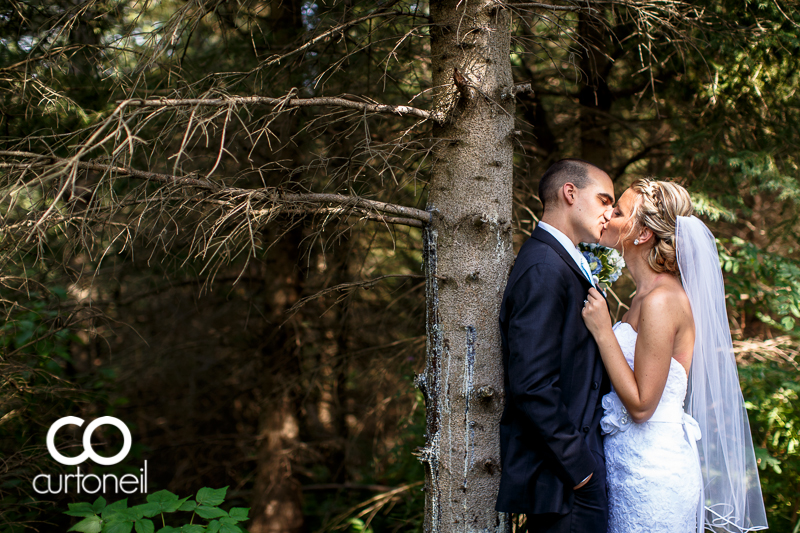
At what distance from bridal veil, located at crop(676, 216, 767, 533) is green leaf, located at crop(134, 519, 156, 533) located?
2.75 metres

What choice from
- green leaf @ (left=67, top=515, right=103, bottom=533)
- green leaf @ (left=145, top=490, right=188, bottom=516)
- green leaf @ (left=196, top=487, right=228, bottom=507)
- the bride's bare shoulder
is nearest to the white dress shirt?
the bride's bare shoulder

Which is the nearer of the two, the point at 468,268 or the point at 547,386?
the point at 547,386

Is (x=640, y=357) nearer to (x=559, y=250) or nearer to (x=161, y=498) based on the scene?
(x=559, y=250)

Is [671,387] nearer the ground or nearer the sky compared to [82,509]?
nearer the sky

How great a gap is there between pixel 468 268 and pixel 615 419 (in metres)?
0.98

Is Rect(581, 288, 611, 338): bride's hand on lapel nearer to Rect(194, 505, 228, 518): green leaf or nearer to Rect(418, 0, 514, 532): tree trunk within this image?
Rect(418, 0, 514, 532): tree trunk

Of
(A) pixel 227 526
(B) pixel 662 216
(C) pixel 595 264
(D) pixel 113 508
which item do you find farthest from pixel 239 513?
(B) pixel 662 216

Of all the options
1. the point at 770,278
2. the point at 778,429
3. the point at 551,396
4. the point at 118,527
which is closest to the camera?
the point at 551,396

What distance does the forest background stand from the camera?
7.59ft

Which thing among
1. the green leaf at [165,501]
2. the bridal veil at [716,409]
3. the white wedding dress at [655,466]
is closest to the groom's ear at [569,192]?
the bridal veil at [716,409]

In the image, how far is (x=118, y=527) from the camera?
8.40ft

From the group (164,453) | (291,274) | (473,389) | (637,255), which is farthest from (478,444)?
(164,453)

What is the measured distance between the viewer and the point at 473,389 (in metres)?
2.43

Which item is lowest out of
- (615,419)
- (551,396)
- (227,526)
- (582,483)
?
(227,526)
